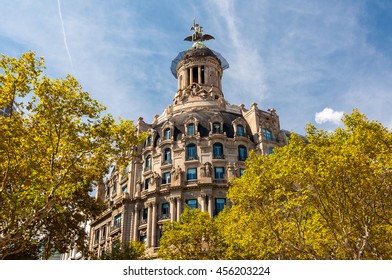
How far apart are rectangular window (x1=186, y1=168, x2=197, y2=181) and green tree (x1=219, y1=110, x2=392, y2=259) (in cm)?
1810

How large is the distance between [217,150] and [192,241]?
15156 mm

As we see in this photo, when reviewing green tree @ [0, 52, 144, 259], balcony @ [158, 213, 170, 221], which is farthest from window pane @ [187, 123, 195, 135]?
green tree @ [0, 52, 144, 259]

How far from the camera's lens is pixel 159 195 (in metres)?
38.4

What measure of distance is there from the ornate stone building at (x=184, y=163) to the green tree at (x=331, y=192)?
16.7 meters

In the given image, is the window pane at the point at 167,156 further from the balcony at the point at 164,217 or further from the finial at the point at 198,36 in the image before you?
the finial at the point at 198,36

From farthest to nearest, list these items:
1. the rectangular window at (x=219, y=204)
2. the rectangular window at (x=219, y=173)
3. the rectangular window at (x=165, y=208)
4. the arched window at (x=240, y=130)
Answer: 1. the arched window at (x=240, y=130)
2. the rectangular window at (x=219, y=173)
3. the rectangular window at (x=165, y=208)
4. the rectangular window at (x=219, y=204)

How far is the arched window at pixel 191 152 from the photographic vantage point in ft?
131

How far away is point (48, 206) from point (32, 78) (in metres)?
5.52

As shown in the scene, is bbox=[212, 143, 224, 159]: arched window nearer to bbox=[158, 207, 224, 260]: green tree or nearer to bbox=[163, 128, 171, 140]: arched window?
bbox=[163, 128, 171, 140]: arched window

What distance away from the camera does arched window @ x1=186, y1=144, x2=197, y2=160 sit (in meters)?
39.8

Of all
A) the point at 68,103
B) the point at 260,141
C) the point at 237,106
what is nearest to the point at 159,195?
the point at 260,141

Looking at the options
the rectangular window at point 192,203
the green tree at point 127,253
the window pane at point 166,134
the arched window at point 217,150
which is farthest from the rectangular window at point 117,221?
the arched window at point 217,150

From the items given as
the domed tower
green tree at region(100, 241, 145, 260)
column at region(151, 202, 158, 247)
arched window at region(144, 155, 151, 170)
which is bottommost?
green tree at region(100, 241, 145, 260)
